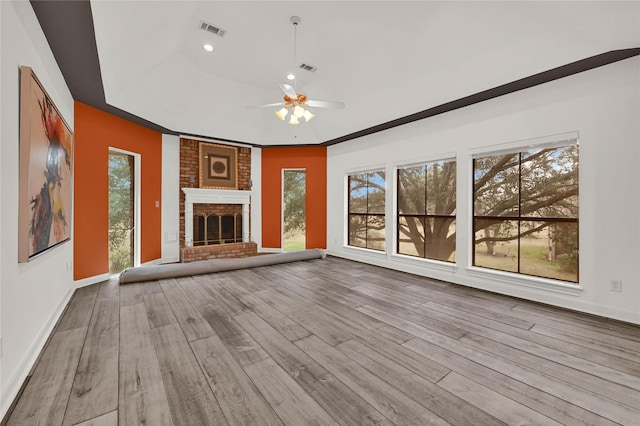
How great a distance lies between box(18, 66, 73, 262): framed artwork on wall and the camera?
193 centimetres

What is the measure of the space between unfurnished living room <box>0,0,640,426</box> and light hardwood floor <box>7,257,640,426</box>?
20mm

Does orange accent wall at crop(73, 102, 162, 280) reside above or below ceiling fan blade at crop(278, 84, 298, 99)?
below

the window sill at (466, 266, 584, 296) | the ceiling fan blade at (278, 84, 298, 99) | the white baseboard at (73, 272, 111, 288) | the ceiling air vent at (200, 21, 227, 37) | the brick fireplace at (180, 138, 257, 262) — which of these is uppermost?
the ceiling air vent at (200, 21, 227, 37)

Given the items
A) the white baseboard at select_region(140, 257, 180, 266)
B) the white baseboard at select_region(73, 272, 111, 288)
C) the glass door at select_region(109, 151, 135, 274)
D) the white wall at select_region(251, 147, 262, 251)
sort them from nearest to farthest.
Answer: the white baseboard at select_region(73, 272, 111, 288) → the glass door at select_region(109, 151, 135, 274) → the white baseboard at select_region(140, 257, 180, 266) → the white wall at select_region(251, 147, 262, 251)

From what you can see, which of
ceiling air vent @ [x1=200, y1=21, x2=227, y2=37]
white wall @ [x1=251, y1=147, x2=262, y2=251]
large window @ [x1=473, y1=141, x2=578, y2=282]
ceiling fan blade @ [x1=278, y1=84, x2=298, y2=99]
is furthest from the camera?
white wall @ [x1=251, y1=147, x2=262, y2=251]

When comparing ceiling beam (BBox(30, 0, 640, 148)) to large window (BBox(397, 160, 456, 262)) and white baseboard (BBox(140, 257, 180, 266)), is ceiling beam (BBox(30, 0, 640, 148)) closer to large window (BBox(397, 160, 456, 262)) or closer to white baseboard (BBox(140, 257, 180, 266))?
large window (BBox(397, 160, 456, 262))

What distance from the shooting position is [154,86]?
15.0 ft

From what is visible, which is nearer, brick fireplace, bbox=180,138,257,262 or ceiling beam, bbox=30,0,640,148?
ceiling beam, bbox=30,0,640,148

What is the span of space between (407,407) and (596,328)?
2492 millimetres

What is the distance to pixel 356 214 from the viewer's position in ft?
20.7

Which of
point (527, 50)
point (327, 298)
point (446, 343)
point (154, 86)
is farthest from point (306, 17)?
point (446, 343)

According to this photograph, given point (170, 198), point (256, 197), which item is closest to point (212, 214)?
point (170, 198)

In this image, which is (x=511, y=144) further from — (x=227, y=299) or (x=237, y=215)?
(x=237, y=215)

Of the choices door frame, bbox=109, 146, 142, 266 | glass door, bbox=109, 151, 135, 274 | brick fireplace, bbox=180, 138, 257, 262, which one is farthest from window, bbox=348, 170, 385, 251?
glass door, bbox=109, 151, 135, 274
